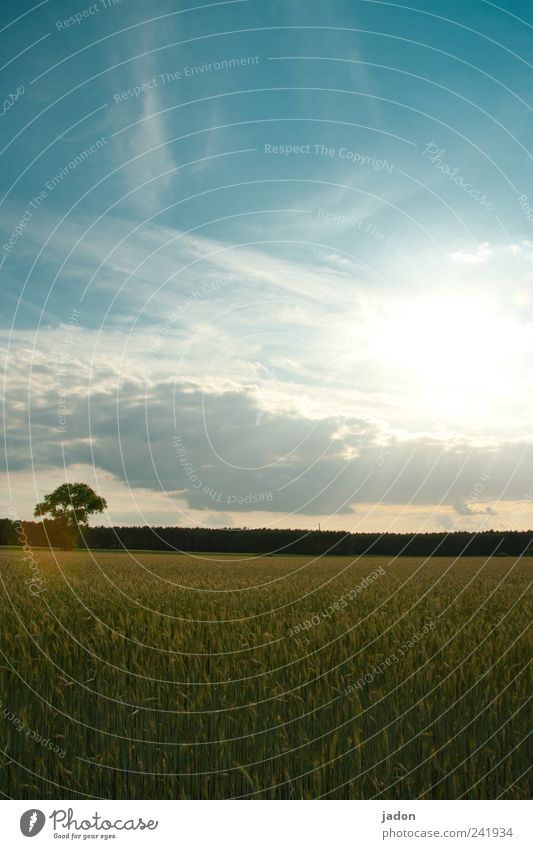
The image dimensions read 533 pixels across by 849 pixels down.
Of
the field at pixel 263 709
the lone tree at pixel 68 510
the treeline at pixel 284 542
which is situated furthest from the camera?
the treeline at pixel 284 542

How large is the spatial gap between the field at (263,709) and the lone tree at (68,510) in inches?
3013

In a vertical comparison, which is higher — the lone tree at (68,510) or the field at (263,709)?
the lone tree at (68,510)

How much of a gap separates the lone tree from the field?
76542mm

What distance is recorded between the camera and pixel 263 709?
9.79m

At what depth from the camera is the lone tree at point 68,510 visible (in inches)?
3622

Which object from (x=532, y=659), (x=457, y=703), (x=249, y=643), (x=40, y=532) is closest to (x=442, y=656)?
(x=532, y=659)

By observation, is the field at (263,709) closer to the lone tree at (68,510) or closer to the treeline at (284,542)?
the lone tree at (68,510)

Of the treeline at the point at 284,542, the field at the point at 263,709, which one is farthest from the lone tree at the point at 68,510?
the field at the point at 263,709

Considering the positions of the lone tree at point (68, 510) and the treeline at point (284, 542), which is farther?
the treeline at point (284, 542)

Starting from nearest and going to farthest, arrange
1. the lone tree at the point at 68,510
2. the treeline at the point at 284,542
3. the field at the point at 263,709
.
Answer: the field at the point at 263,709 → the lone tree at the point at 68,510 → the treeline at the point at 284,542

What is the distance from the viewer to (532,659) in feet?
40.4

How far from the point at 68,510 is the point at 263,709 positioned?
94.3 metres

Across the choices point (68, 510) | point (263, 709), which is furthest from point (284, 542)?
point (263, 709)
